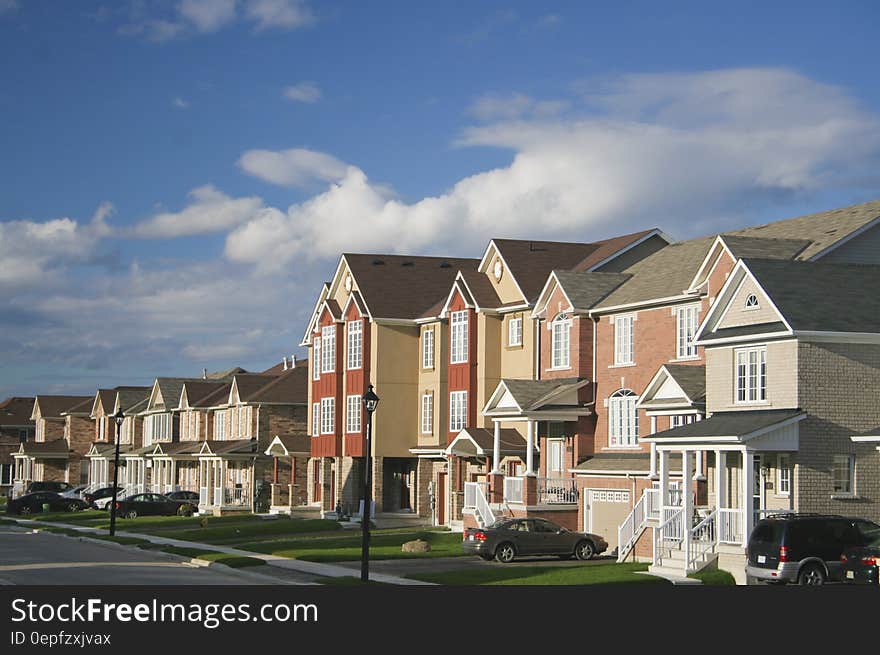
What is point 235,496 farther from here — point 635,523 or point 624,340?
point 635,523

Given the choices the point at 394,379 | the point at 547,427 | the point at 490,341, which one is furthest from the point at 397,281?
the point at 547,427

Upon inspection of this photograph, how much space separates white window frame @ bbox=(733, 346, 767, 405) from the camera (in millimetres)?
37188

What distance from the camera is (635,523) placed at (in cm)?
4275

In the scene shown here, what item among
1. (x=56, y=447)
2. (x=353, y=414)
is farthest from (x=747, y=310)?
(x=56, y=447)

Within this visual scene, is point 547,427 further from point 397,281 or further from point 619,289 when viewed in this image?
point 397,281

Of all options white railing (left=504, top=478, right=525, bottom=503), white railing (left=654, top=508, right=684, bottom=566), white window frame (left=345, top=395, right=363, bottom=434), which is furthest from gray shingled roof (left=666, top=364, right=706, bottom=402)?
white window frame (left=345, top=395, right=363, bottom=434)

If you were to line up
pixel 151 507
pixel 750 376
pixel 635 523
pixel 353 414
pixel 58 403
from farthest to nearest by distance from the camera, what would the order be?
pixel 58 403
pixel 151 507
pixel 353 414
pixel 635 523
pixel 750 376

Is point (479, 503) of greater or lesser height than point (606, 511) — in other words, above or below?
above

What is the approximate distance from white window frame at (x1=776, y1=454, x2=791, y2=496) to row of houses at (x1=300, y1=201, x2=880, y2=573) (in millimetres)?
Answer: 63

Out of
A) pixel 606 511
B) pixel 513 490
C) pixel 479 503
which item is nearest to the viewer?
pixel 606 511

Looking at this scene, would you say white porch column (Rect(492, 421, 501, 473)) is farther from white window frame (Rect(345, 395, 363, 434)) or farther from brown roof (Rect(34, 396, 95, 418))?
brown roof (Rect(34, 396, 95, 418))

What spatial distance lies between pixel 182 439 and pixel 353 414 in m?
36.6

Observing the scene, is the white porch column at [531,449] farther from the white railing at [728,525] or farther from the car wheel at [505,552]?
the white railing at [728,525]

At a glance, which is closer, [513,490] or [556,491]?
[556,491]
